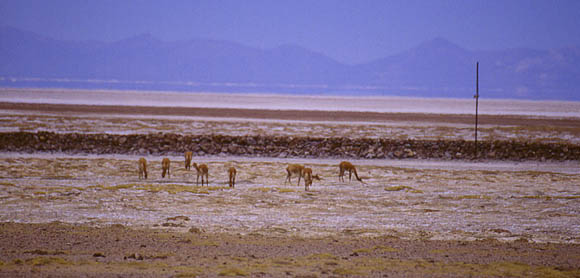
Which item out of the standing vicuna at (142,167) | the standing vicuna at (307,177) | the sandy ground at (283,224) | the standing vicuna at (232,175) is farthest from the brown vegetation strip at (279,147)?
the standing vicuna at (307,177)

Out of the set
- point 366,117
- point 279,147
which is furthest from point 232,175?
point 366,117

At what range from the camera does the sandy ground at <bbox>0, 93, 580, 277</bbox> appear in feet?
22.6

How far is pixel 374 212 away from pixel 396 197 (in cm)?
156

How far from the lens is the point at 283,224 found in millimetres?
9500

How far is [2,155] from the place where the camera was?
1928cm

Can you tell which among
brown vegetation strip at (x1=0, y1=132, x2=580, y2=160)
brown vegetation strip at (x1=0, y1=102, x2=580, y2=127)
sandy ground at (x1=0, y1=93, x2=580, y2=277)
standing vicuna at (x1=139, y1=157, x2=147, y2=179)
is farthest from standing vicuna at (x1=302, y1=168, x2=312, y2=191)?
brown vegetation strip at (x1=0, y1=102, x2=580, y2=127)

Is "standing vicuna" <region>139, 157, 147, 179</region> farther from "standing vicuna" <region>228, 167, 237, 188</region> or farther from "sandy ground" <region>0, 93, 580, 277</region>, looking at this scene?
"standing vicuna" <region>228, 167, 237, 188</region>

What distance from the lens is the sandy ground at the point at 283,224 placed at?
22.6 feet

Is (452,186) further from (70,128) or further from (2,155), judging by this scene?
(70,128)

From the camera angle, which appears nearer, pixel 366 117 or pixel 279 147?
pixel 279 147

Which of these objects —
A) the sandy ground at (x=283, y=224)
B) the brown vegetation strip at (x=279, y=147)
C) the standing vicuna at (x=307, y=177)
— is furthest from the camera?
the brown vegetation strip at (x=279, y=147)

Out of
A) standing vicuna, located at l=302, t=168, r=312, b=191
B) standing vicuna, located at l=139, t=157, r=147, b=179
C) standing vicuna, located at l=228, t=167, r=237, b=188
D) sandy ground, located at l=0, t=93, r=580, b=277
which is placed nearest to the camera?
Answer: sandy ground, located at l=0, t=93, r=580, b=277

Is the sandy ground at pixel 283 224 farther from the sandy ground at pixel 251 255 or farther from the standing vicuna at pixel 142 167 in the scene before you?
the standing vicuna at pixel 142 167

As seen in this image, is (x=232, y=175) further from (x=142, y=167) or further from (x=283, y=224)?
(x=283, y=224)
